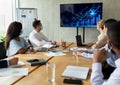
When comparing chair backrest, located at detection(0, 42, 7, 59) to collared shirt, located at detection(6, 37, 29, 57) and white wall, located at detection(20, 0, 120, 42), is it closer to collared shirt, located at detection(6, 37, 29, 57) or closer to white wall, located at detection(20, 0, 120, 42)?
collared shirt, located at detection(6, 37, 29, 57)

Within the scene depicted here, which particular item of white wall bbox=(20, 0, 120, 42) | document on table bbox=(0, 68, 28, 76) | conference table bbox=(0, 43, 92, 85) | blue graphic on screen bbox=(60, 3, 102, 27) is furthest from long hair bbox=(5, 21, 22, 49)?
white wall bbox=(20, 0, 120, 42)

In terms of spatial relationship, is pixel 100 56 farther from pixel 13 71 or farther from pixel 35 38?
pixel 35 38

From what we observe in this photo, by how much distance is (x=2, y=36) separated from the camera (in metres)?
6.12

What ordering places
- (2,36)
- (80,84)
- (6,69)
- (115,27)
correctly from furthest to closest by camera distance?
(2,36) → (6,69) → (80,84) → (115,27)

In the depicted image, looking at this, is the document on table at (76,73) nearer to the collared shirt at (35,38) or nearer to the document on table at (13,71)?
the document on table at (13,71)

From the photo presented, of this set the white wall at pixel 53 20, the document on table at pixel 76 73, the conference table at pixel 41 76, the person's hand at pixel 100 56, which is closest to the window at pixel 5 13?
the white wall at pixel 53 20

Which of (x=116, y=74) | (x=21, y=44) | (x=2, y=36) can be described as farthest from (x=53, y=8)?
(x=116, y=74)

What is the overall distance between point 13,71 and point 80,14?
4.00 metres

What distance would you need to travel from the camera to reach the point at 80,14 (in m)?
6.05

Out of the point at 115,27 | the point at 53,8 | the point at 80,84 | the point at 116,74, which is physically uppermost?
the point at 53,8

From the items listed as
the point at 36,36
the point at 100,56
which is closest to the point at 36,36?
the point at 36,36

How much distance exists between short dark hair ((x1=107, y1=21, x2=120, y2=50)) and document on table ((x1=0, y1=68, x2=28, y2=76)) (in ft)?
3.50

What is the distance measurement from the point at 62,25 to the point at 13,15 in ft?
5.42

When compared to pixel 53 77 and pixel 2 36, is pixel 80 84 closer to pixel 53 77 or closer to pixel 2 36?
pixel 53 77
